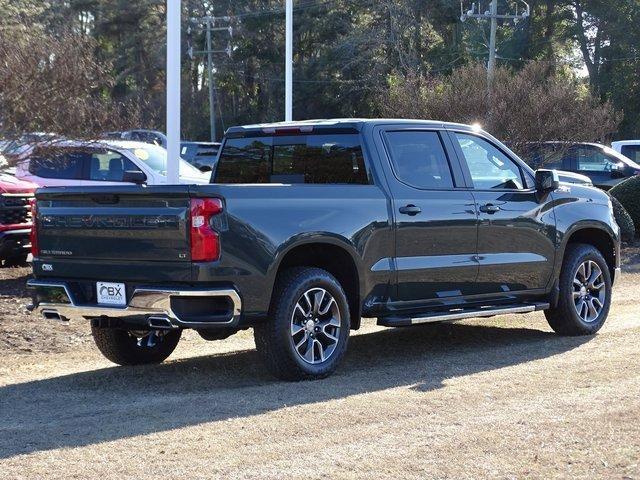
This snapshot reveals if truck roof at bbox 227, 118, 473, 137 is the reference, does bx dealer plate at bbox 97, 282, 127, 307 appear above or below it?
below

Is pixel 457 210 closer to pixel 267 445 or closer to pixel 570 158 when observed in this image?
pixel 267 445

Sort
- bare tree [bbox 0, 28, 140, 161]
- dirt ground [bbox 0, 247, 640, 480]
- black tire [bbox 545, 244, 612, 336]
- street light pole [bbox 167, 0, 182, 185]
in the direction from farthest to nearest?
street light pole [bbox 167, 0, 182, 185]
bare tree [bbox 0, 28, 140, 161]
black tire [bbox 545, 244, 612, 336]
dirt ground [bbox 0, 247, 640, 480]

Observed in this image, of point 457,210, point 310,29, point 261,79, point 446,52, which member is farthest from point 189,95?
point 457,210

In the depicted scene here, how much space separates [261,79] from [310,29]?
442 centimetres

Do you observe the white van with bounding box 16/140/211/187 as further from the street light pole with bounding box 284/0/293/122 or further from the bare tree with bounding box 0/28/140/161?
the street light pole with bounding box 284/0/293/122

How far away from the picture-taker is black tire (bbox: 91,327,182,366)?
9133mm

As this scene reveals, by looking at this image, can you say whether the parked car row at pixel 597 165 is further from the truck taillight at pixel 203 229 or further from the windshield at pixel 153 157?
the truck taillight at pixel 203 229

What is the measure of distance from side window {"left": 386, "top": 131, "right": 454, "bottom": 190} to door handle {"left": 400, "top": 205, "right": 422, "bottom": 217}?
214mm

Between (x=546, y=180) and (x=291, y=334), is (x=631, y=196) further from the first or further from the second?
(x=291, y=334)

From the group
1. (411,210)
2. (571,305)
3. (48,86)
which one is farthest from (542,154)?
(411,210)

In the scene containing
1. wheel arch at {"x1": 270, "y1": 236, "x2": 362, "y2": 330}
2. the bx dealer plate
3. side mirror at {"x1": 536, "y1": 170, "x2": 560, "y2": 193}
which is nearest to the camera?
the bx dealer plate

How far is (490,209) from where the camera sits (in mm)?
9555

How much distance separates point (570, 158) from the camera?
75.7 ft

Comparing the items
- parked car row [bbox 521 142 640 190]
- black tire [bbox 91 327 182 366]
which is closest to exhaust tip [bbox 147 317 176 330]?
black tire [bbox 91 327 182 366]
